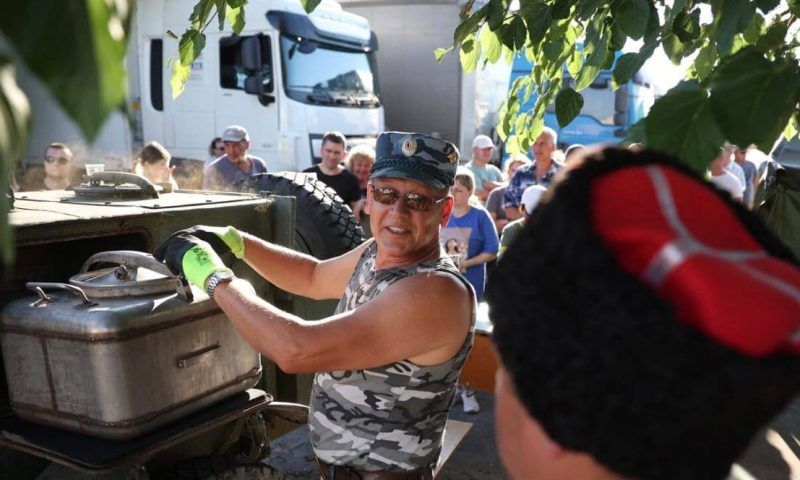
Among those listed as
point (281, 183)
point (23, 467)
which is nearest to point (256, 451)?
point (23, 467)

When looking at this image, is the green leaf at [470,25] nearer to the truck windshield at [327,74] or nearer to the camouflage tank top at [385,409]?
the camouflage tank top at [385,409]

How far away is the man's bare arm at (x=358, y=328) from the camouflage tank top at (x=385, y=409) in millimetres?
85

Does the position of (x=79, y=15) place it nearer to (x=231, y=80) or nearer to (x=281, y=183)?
(x=281, y=183)

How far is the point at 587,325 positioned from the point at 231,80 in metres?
9.13

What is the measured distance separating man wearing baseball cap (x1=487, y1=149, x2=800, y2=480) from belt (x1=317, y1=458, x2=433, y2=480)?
128 cm

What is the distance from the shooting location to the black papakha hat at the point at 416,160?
2.13 metres

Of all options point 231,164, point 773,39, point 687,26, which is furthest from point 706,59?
point 231,164

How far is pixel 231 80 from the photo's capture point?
9273mm

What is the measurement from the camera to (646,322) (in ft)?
2.26

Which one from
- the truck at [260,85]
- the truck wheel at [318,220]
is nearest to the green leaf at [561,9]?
the truck wheel at [318,220]

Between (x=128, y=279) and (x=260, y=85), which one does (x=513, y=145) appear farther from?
(x=260, y=85)

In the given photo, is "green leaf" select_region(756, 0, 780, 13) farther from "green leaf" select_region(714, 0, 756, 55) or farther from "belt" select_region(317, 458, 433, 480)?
"belt" select_region(317, 458, 433, 480)

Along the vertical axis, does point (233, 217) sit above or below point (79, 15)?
below

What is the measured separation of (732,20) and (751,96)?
45 cm
